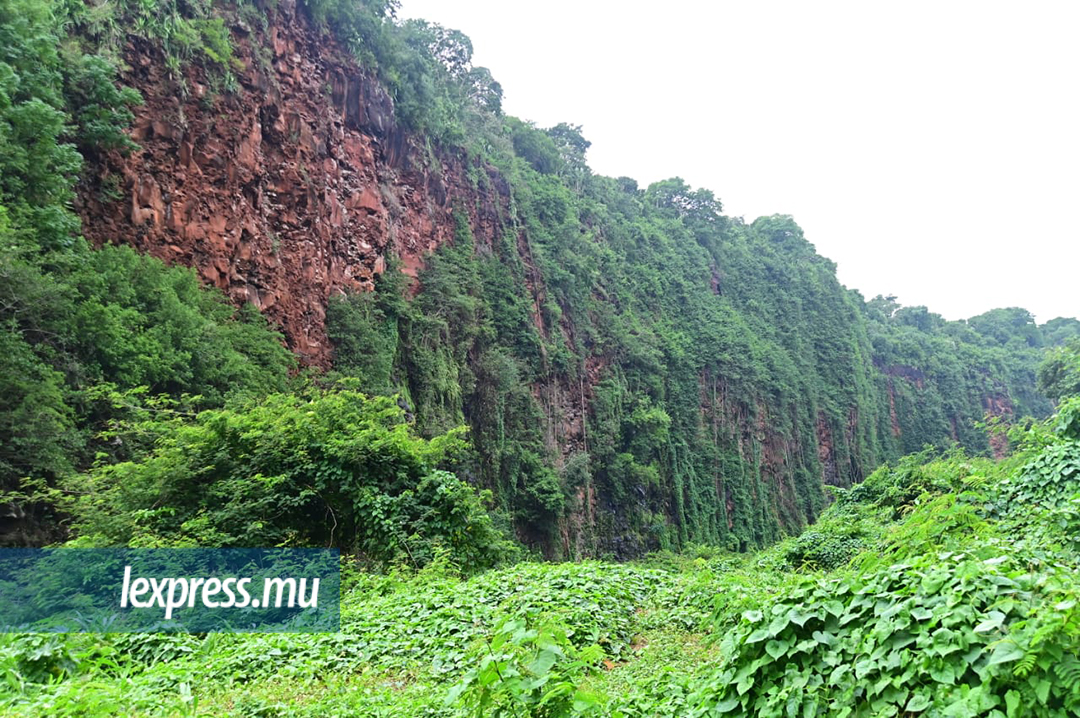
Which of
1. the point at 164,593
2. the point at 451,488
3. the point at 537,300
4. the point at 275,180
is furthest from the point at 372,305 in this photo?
the point at 164,593

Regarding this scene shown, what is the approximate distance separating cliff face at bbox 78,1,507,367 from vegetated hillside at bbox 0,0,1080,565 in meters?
0.06

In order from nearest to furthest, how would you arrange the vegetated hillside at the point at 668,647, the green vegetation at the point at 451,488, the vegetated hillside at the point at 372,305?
the vegetated hillside at the point at 668,647 → the green vegetation at the point at 451,488 → the vegetated hillside at the point at 372,305

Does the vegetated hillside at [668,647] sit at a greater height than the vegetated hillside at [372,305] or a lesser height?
lesser

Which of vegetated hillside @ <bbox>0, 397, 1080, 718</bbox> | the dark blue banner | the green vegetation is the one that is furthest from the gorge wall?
vegetated hillside @ <bbox>0, 397, 1080, 718</bbox>

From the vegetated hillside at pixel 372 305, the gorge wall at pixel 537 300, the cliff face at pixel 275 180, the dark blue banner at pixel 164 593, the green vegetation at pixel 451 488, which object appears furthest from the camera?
the gorge wall at pixel 537 300

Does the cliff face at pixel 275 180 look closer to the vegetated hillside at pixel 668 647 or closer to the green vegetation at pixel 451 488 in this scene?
the green vegetation at pixel 451 488

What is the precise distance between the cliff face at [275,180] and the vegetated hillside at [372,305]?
6cm

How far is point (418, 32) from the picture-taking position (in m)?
23.0

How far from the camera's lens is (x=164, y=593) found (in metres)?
5.28

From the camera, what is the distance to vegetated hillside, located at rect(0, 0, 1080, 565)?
817 centimetres

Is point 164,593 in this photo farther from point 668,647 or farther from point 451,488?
point 668,647

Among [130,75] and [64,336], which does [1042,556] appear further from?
[130,75]

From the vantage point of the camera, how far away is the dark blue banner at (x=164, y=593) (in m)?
4.98

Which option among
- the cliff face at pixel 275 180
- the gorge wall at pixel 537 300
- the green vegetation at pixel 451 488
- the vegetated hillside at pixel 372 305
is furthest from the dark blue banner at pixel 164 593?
the gorge wall at pixel 537 300
